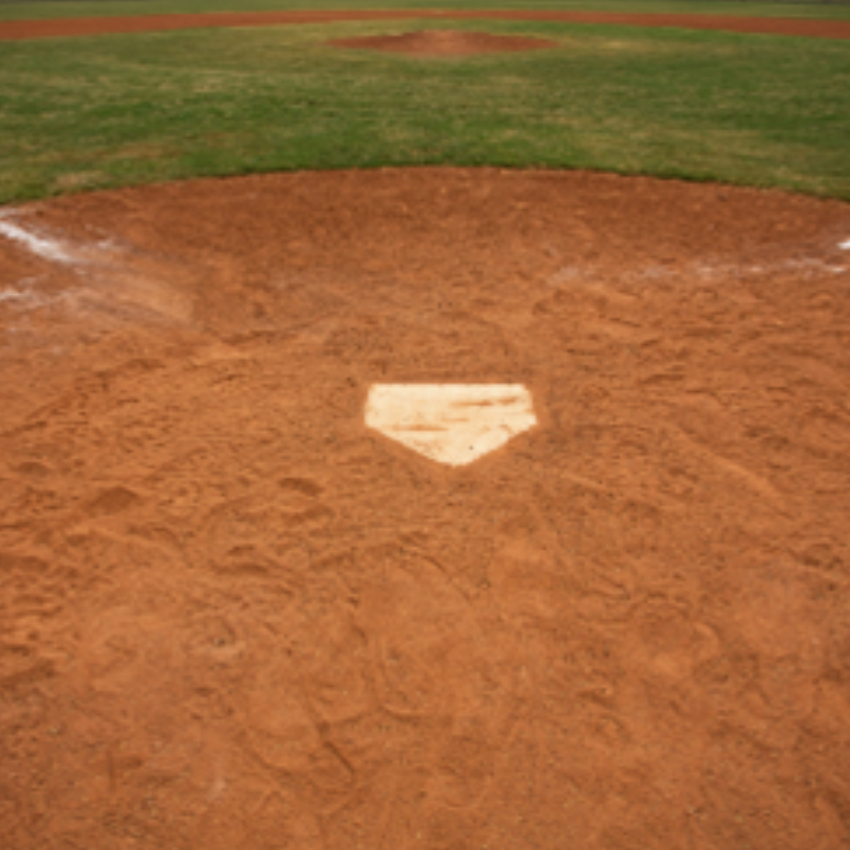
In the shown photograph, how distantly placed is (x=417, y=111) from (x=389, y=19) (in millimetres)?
15436

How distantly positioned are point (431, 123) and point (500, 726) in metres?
8.53

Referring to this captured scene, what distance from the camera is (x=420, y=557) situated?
312cm

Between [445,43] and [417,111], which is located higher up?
[445,43]

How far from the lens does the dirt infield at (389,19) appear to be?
20219 mm

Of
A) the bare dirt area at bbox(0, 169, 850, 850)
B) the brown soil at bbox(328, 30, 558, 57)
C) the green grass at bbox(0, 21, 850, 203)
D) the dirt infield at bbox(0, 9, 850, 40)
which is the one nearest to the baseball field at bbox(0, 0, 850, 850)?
the bare dirt area at bbox(0, 169, 850, 850)

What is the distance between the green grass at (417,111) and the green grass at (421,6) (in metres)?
9.82

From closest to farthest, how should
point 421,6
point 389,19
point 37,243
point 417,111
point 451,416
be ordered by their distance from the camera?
point 451,416, point 37,243, point 417,111, point 389,19, point 421,6

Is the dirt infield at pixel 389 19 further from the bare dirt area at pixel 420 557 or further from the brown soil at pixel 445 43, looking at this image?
the bare dirt area at pixel 420 557

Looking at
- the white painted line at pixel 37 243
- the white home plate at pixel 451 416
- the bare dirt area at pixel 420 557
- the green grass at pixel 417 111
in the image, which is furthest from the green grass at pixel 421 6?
the white home plate at pixel 451 416

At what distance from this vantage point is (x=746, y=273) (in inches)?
215

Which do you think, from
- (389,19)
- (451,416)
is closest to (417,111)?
(451,416)

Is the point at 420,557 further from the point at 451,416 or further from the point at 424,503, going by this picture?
the point at 451,416

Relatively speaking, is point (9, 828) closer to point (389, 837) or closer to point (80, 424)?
point (389, 837)

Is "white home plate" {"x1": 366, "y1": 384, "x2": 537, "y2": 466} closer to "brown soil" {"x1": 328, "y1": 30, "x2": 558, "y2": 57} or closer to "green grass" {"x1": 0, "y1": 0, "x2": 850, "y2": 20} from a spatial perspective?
"brown soil" {"x1": 328, "y1": 30, "x2": 558, "y2": 57}
